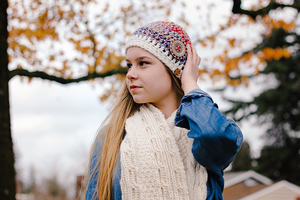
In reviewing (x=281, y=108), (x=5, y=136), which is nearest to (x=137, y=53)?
(x=5, y=136)

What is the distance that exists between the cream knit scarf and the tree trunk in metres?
2.76

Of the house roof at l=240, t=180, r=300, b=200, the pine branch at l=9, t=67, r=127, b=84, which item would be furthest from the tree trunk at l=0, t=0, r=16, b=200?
the house roof at l=240, t=180, r=300, b=200

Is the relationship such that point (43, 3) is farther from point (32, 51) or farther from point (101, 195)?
point (101, 195)

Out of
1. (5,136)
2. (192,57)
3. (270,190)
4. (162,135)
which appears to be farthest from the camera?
(270,190)

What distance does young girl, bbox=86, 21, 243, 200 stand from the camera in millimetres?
1463

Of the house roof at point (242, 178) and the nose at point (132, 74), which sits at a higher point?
the nose at point (132, 74)

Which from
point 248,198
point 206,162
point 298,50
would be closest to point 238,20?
point 206,162

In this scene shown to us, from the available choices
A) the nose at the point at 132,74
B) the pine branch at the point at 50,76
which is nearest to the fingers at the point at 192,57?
the nose at the point at 132,74

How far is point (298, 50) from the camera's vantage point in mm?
15711

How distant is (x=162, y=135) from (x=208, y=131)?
352 millimetres

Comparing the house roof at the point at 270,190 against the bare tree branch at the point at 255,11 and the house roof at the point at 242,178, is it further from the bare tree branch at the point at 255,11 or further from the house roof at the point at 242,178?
the bare tree branch at the point at 255,11

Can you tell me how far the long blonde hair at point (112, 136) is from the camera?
5.16 feet

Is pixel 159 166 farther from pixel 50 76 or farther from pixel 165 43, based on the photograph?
pixel 50 76

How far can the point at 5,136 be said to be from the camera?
370cm
